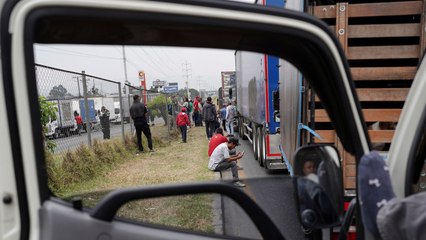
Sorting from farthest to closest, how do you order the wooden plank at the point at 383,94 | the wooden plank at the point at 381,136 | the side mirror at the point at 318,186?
the wooden plank at the point at 383,94
the wooden plank at the point at 381,136
the side mirror at the point at 318,186

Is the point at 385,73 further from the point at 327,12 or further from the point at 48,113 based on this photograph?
the point at 48,113

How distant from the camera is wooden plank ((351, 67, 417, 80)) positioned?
327cm

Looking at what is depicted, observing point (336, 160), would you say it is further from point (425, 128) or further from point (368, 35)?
point (368, 35)

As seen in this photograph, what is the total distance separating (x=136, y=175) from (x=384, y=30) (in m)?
6.16

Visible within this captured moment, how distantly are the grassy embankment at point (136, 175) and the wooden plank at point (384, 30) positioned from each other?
2744 mm

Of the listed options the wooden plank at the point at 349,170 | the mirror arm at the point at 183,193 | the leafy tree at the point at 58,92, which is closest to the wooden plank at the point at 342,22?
the wooden plank at the point at 349,170

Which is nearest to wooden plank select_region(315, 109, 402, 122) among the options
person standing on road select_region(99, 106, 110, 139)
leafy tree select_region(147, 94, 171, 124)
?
person standing on road select_region(99, 106, 110, 139)

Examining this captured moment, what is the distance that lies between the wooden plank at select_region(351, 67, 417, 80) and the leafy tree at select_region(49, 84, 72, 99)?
5790mm

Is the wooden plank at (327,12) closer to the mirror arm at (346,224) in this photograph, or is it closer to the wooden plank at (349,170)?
the wooden plank at (349,170)

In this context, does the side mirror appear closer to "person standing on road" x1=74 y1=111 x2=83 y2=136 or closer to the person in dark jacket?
"person standing on road" x1=74 y1=111 x2=83 y2=136

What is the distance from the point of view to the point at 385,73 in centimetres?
331

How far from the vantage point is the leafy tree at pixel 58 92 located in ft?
22.9

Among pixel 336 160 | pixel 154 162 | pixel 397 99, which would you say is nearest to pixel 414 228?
pixel 336 160

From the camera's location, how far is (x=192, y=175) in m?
7.90
